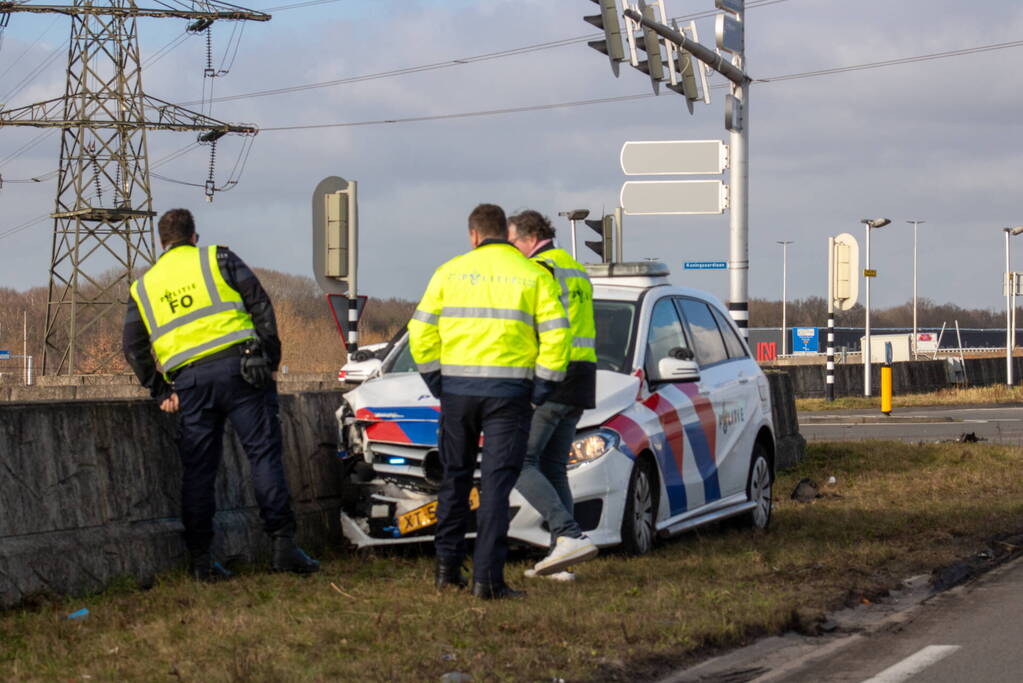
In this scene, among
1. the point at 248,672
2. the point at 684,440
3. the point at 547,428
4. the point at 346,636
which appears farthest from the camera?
the point at 684,440

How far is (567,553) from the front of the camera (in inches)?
298

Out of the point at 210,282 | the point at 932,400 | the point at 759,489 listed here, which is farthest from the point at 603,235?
the point at 932,400

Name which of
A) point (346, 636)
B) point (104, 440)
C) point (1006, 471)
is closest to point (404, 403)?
point (104, 440)

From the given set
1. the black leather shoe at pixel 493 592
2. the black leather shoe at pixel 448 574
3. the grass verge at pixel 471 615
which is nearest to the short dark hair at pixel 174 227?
the grass verge at pixel 471 615

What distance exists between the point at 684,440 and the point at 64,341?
137ft

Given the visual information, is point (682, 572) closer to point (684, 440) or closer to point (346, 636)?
point (684, 440)

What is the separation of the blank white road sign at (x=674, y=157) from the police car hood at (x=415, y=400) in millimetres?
8959

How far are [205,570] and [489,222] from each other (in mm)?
2459

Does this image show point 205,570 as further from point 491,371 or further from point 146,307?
point 491,371

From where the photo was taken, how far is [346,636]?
613 centimetres

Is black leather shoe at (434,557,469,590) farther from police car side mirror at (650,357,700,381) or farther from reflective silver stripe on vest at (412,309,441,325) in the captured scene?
police car side mirror at (650,357,700,381)

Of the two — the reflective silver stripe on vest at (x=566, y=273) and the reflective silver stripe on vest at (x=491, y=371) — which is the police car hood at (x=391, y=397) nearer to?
the reflective silver stripe on vest at (x=566, y=273)

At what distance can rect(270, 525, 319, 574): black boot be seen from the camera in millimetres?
8047

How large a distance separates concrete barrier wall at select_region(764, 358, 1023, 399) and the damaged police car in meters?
26.0
